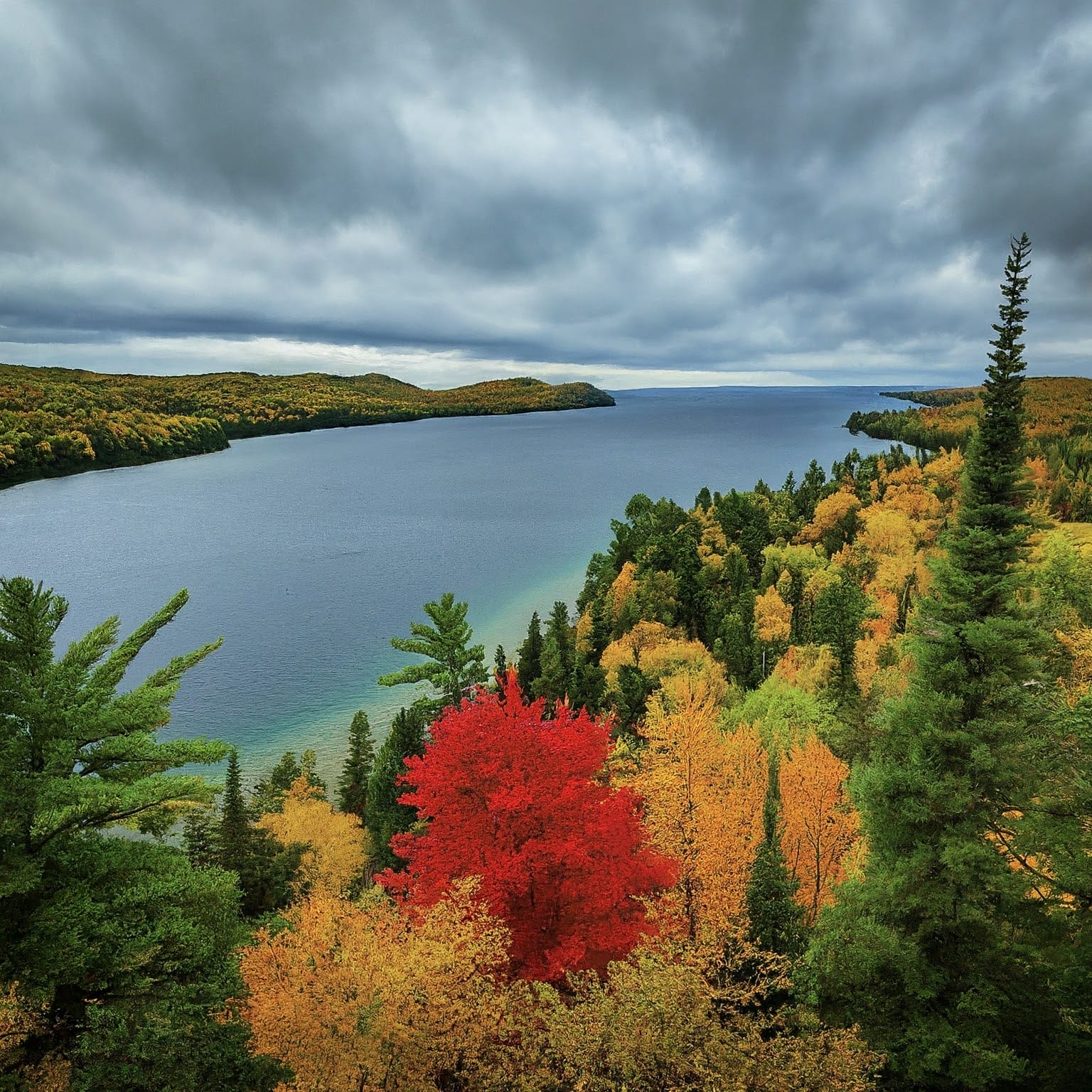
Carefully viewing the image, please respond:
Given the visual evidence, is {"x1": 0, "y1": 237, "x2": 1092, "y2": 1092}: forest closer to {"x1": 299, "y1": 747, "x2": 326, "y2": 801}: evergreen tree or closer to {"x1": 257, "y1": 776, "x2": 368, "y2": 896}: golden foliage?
{"x1": 257, "y1": 776, "x2": 368, "y2": 896}: golden foliage

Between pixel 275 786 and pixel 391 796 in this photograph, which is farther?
pixel 275 786

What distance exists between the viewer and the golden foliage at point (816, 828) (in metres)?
23.2

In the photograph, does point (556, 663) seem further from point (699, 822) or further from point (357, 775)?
point (699, 822)

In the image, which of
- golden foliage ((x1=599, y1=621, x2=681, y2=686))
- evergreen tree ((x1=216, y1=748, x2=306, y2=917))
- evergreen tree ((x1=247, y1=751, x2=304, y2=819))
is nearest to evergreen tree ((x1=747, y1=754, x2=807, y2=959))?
evergreen tree ((x1=216, y1=748, x2=306, y2=917))

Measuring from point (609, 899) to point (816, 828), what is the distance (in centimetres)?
1120

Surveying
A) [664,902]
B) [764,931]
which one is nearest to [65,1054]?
[664,902]

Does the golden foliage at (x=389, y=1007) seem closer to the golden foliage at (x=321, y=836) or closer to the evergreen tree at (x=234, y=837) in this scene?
the evergreen tree at (x=234, y=837)

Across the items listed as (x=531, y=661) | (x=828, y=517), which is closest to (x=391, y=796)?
(x=531, y=661)

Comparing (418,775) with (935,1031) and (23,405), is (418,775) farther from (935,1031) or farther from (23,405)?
(23,405)

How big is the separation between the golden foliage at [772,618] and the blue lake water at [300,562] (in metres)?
22.7

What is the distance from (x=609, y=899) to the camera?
15555 millimetres

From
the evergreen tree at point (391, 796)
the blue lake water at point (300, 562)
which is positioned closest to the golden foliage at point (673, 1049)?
the evergreen tree at point (391, 796)

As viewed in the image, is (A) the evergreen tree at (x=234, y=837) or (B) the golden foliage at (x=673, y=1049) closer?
(B) the golden foliage at (x=673, y=1049)

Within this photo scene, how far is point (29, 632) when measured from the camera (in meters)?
10.2
